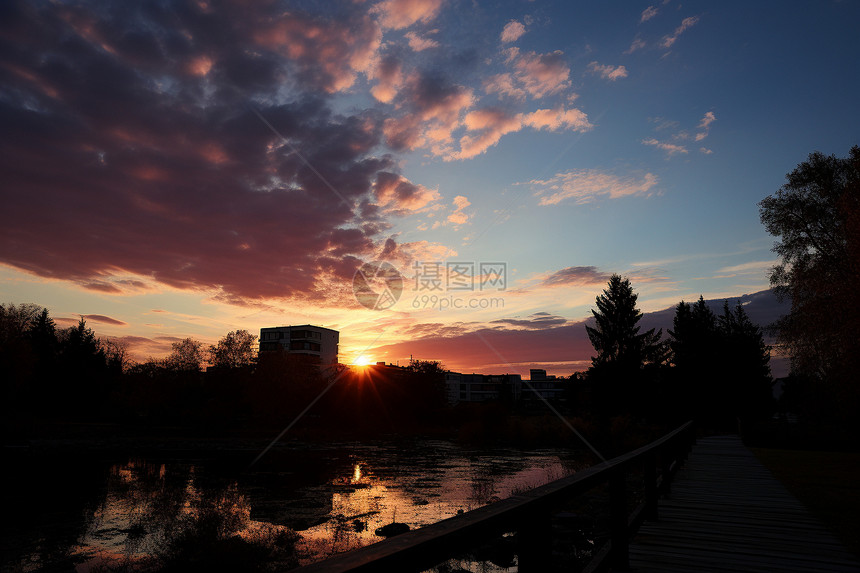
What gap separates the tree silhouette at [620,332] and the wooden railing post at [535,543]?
158 feet

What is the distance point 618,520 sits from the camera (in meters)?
4.68

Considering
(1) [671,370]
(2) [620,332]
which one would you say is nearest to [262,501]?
(2) [620,332]

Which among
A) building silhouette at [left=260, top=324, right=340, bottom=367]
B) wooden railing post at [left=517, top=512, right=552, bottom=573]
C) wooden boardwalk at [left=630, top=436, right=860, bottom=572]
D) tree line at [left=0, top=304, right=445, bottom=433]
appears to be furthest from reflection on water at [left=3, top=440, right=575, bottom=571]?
building silhouette at [left=260, top=324, right=340, bottom=367]

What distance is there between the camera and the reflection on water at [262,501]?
11.2m

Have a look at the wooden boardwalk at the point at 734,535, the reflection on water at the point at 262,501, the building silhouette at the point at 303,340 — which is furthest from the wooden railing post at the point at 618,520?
the building silhouette at the point at 303,340

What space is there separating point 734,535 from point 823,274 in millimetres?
17476

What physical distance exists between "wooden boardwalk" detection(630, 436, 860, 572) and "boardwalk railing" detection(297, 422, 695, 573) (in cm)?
60

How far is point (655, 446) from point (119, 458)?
1190 inches

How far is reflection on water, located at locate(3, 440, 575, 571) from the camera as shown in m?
11.2

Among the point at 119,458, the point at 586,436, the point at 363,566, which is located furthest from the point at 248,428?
the point at 363,566

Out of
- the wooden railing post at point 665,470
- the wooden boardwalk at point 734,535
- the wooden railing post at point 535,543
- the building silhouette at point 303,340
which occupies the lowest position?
the wooden boardwalk at point 734,535

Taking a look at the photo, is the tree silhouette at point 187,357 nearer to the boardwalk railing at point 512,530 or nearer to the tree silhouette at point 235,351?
the tree silhouette at point 235,351

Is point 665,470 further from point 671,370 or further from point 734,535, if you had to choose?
point 671,370

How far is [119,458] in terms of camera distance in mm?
27516
